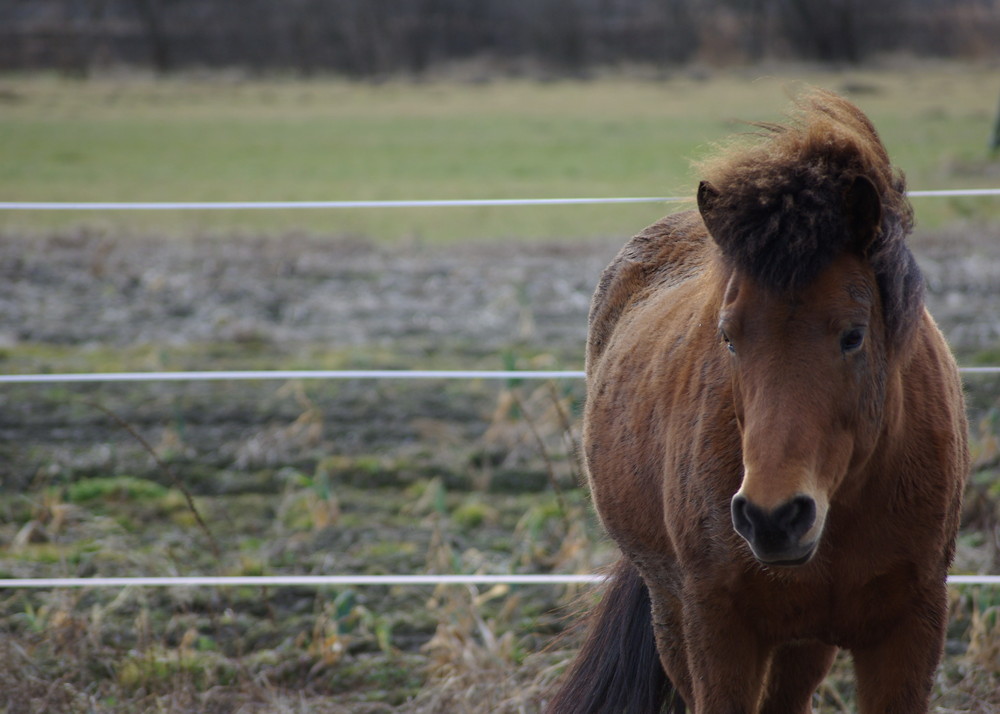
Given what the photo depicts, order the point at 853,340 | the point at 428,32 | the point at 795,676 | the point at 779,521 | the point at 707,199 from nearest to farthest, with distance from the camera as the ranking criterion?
1. the point at 779,521
2. the point at 853,340
3. the point at 707,199
4. the point at 795,676
5. the point at 428,32

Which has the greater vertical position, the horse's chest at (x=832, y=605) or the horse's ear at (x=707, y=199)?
the horse's ear at (x=707, y=199)

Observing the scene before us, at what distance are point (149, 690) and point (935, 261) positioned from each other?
6854mm

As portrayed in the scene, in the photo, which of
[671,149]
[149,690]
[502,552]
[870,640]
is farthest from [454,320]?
[671,149]

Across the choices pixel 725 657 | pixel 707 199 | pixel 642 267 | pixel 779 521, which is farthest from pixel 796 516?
pixel 642 267

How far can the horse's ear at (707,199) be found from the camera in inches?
77.7

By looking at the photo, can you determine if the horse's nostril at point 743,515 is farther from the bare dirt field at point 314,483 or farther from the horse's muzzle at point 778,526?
the bare dirt field at point 314,483

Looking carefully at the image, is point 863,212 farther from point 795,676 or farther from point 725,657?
point 795,676

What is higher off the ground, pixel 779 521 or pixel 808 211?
A: pixel 808 211

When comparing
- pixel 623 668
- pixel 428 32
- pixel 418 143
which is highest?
pixel 428 32

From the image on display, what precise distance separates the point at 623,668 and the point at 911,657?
2.83ft

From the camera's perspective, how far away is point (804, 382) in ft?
5.86

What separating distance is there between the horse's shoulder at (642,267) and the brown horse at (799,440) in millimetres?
284

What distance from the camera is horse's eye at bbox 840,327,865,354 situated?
183cm

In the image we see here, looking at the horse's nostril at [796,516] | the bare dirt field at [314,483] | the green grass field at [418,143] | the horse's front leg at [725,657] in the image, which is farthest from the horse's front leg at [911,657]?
the green grass field at [418,143]
